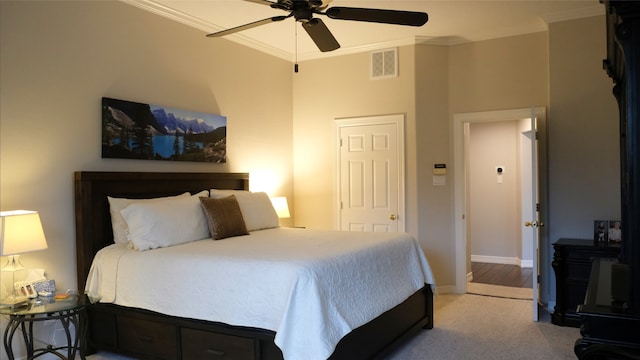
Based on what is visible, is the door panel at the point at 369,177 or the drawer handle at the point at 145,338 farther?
the door panel at the point at 369,177

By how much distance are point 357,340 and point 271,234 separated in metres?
1.51

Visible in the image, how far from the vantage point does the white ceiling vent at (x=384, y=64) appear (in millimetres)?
5578

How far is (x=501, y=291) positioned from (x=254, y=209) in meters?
3.07

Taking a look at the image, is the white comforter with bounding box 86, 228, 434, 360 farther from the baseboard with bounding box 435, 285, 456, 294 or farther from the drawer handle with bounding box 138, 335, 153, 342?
the baseboard with bounding box 435, 285, 456, 294

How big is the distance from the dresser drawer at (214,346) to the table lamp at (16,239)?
109 centimetres

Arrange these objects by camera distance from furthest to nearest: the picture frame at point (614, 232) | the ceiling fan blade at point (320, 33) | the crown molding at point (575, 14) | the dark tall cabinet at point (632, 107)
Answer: the crown molding at point (575, 14)
the picture frame at point (614, 232)
the ceiling fan blade at point (320, 33)
the dark tall cabinet at point (632, 107)

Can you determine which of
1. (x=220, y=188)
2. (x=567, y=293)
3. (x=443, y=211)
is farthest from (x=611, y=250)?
(x=220, y=188)

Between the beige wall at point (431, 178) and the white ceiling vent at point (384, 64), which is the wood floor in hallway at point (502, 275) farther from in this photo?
the white ceiling vent at point (384, 64)

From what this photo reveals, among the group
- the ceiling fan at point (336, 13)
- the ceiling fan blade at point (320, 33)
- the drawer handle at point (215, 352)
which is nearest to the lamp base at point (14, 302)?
the drawer handle at point (215, 352)

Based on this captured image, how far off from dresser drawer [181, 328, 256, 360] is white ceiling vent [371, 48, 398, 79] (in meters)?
3.76

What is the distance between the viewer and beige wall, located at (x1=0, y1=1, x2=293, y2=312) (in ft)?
10.9

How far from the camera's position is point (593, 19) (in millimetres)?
4574

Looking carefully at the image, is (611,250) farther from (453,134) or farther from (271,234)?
(271,234)

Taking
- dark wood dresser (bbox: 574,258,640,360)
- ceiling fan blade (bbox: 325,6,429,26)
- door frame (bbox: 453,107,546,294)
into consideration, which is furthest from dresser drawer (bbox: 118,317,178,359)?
door frame (bbox: 453,107,546,294)
